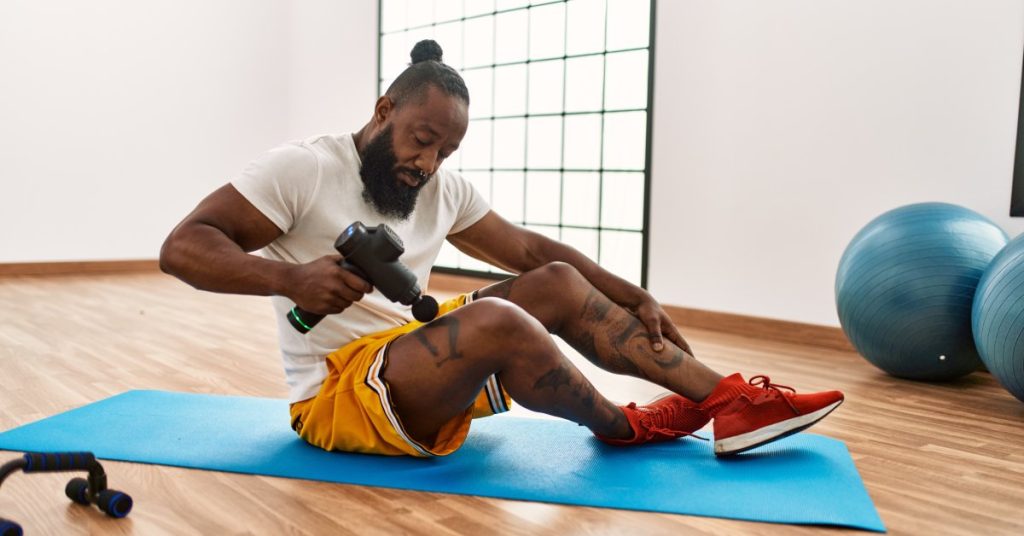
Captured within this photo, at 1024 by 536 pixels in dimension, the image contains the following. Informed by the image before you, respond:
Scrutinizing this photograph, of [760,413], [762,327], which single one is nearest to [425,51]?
[760,413]

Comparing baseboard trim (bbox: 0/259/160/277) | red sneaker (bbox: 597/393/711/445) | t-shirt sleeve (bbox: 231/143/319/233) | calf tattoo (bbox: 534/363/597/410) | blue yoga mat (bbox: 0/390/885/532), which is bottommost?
baseboard trim (bbox: 0/259/160/277)

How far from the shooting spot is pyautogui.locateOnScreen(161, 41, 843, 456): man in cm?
159

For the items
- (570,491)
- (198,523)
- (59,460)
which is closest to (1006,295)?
(570,491)

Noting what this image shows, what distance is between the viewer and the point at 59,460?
4.65 ft

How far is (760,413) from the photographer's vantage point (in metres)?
1.78

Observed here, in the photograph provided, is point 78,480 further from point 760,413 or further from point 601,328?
point 760,413

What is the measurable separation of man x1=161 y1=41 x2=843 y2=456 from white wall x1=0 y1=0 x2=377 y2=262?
446 cm

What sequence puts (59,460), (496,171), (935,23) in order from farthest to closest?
(496,171) < (935,23) < (59,460)

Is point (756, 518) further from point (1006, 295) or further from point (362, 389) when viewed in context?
point (1006, 295)

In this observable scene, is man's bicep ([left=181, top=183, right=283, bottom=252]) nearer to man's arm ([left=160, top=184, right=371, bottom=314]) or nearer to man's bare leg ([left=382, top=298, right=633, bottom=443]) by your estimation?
man's arm ([left=160, top=184, right=371, bottom=314])

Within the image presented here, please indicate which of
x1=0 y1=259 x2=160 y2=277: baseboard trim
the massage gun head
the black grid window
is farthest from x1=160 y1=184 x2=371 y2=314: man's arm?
x1=0 y1=259 x2=160 y2=277: baseboard trim

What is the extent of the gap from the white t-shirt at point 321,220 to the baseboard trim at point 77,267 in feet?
15.4

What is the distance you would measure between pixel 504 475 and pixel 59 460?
797 mm

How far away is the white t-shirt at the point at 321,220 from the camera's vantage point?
1.66 metres
